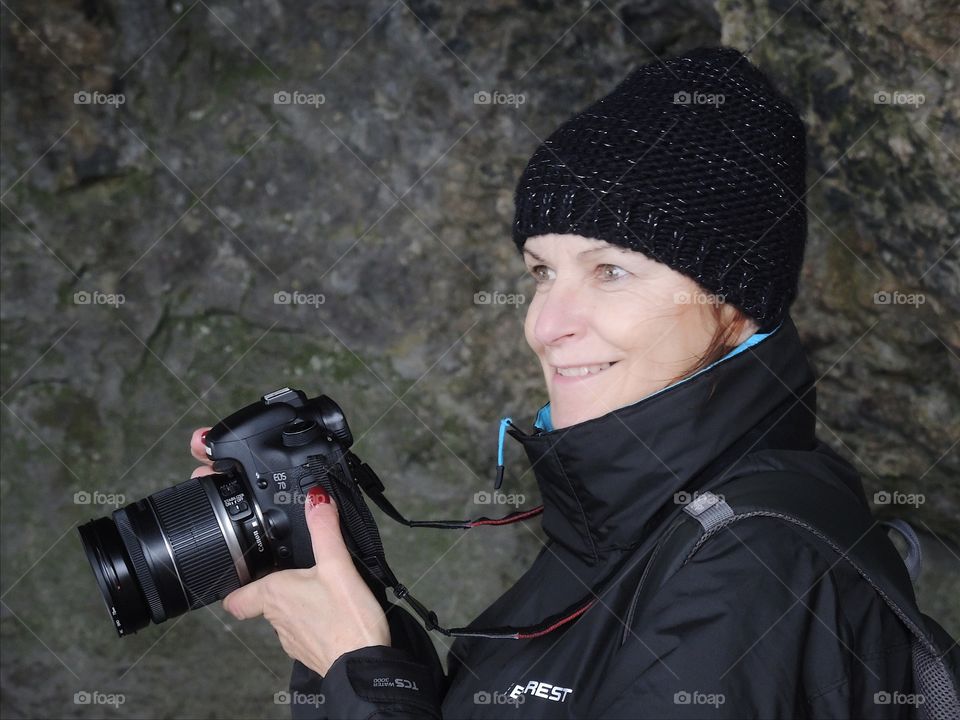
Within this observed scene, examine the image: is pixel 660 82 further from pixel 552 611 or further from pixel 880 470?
pixel 880 470

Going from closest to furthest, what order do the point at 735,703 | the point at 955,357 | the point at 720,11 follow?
the point at 735,703 < the point at 955,357 < the point at 720,11

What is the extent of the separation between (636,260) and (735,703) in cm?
46

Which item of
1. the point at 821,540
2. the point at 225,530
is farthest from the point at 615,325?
the point at 225,530

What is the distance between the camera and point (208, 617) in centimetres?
232

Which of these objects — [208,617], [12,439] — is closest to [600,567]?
[208,617]

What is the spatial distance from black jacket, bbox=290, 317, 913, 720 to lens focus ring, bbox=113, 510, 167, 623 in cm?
25
